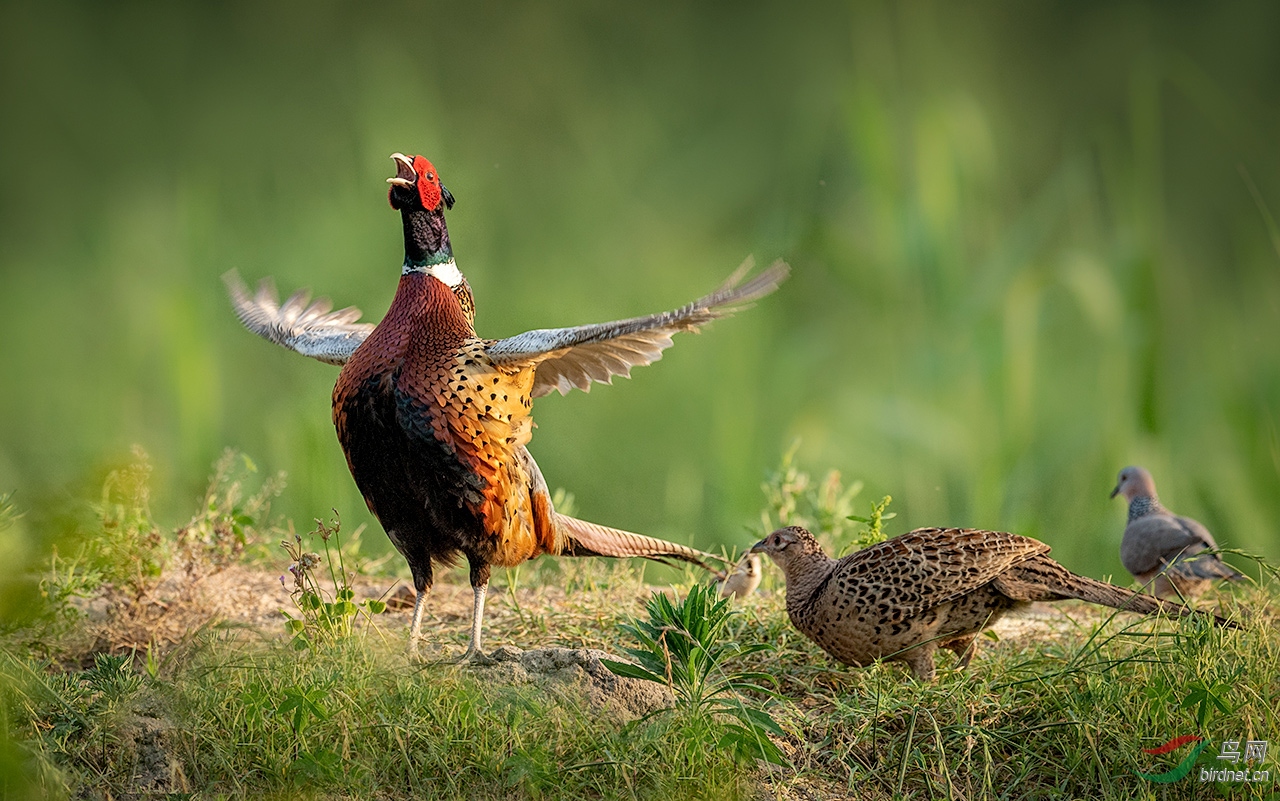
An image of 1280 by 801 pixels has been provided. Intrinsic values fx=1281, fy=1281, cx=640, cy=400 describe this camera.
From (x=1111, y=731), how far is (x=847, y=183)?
3694 millimetres

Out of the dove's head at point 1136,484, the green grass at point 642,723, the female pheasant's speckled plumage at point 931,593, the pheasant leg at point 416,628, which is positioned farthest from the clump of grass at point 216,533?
the dove's head at point 1136,484

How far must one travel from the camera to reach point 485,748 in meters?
2.84

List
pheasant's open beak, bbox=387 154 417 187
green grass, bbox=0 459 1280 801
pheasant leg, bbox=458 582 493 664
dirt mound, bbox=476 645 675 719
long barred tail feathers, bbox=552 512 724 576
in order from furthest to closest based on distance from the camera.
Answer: long barred tail feathers, bbox=552 512 724 576
pheasant's open beak, bbox=387 154 417 187
pheasant leg, bbox=458 582 493 664
dirt mound, bbox=476 645 675 719
green grass, bbox=0 459 1280 801

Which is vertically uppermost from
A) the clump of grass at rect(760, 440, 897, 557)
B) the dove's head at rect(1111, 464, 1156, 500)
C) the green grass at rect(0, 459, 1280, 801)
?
the dove's head at rect(1111, 464, 1156, 500)

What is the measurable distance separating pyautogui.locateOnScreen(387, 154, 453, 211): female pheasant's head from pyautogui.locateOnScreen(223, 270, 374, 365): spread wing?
57cm

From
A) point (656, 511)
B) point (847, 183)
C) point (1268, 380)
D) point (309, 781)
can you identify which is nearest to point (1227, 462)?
point (1268, 380)

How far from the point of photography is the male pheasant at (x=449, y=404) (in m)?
3.39

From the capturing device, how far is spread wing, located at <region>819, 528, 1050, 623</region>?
130 inches

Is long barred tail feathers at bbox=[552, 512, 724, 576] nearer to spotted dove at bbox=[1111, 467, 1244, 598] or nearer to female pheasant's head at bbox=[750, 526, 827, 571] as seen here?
female pheasant's head at bbox=[750, 526, 827, 571]

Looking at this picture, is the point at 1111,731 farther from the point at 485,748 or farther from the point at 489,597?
the point at 489,597

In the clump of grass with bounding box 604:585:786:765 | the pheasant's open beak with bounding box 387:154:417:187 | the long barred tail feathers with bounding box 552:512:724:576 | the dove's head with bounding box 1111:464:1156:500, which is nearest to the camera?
the clump of grass with bounding box 604:585:786:765

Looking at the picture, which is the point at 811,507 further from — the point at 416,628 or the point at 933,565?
the point at 416,628

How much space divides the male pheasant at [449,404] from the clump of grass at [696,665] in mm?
537

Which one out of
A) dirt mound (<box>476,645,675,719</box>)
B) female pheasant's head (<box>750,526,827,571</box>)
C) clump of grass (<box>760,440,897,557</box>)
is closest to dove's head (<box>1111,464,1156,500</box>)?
clump of grass (<box>760,440,897,557</box>)
